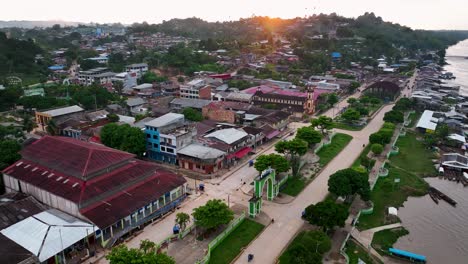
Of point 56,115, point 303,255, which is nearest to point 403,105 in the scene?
point 303,255

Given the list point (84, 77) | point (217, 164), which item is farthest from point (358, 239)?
point (84, 77)

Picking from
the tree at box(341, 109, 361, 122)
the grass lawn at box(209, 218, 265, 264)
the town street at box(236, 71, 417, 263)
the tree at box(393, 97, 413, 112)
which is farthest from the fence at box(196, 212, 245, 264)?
the tree at box(393, 97, 413, 112)

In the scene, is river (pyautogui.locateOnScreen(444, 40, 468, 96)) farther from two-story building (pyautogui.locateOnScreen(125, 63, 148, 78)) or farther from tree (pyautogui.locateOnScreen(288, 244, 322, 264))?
tree (pyautogui.locateOnScreen(288, 244, 322, 264))

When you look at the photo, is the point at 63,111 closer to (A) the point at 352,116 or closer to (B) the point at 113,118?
(B) the point at 113,118

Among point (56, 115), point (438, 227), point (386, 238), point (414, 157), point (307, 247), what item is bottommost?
Answer: point (438, 227)

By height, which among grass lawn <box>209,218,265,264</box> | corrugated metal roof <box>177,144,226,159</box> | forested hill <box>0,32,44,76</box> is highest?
forested hill <box>0,32,44,76</box>

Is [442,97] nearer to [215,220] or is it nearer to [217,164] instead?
[217,164]

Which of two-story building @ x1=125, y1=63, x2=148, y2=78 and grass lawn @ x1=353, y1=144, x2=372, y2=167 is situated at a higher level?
two-story building @ x1=125, y1=63, x2=148, y2=78

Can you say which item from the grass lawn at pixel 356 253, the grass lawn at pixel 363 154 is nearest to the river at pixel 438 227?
the grass lawn at pixel 356 253
